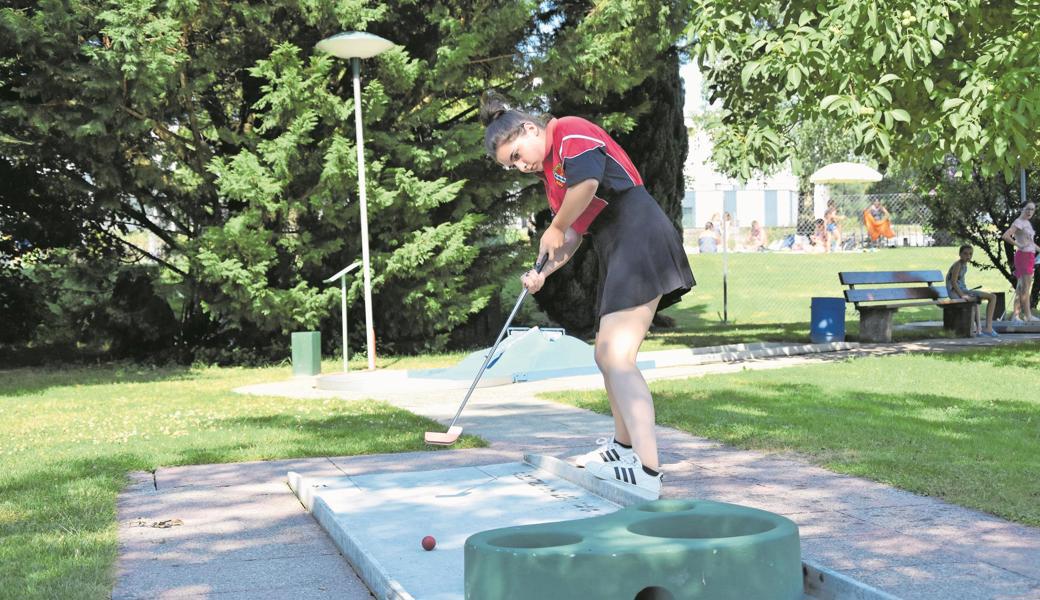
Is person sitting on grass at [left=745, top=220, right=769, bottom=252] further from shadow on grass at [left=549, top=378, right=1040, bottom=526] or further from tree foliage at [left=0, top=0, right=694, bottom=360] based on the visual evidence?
shadow on grass at [left=549, top=378, right=1040, bottom=526]

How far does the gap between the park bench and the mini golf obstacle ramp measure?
4.00 meters

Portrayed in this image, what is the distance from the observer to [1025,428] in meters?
6.69

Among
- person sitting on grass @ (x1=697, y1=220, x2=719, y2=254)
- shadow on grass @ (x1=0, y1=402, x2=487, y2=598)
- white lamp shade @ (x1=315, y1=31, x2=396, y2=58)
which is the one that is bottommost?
shadow on grass @ (x1=0, y1=402, x2=487, y2=598)

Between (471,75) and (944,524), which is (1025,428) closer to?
(944,524)

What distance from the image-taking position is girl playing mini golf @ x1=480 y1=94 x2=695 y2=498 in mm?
4465

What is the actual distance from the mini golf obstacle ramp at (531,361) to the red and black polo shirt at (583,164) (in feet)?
20.3

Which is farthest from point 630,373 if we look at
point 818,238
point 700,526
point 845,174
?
point 818,238

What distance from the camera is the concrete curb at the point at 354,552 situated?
10.6 feet

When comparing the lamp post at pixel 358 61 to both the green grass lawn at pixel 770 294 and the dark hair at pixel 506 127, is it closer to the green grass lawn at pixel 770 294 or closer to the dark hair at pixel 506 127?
the green grass lawn at pixel 770 294

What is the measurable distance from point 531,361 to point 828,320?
199 inches

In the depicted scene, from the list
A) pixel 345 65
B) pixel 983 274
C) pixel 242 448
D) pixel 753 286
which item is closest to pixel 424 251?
pixel 345 65

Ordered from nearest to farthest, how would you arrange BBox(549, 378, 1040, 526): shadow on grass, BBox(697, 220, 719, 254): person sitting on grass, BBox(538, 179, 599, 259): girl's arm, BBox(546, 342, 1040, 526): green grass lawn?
BBox(538, 179, 599, 259): girl's arm, BBox(549, 378, 1040, 526): shadow on grass, BBox(546, 342, 1040, 526): green grass lawn, BBox(697, 220, 719, 254): person sitting on grass

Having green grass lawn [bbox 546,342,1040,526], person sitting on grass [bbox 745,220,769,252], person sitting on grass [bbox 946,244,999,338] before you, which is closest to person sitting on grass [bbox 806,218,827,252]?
person sitting on grass [bbox 745,220,769,252]

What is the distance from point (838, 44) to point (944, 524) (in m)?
6.52
